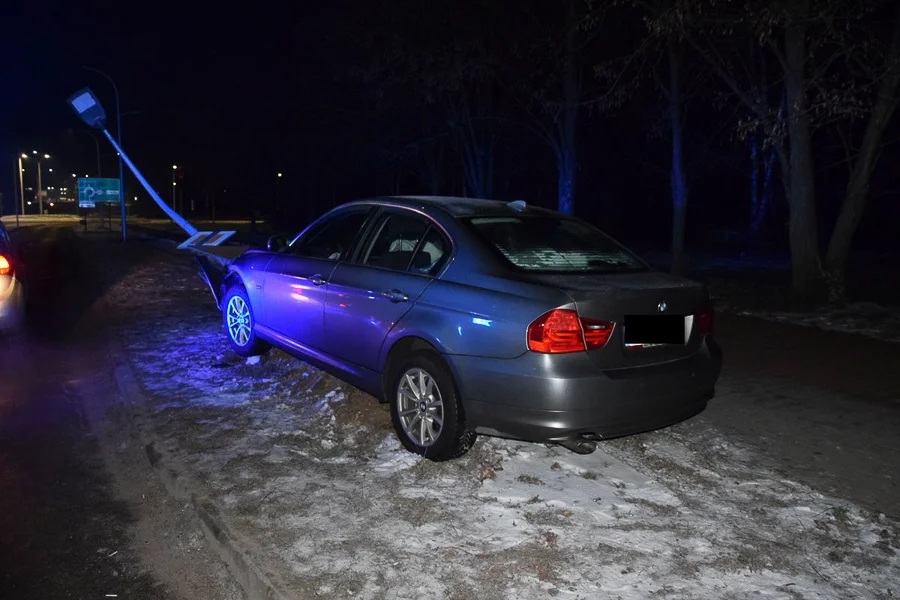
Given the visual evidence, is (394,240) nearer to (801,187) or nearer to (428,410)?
(428,410)

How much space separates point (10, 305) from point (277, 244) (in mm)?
3474

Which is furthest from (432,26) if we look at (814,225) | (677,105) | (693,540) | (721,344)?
(693,540)

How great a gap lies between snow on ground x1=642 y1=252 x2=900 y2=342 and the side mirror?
7341 millimetres

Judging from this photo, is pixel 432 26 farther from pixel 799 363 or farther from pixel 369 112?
pixel 799 363

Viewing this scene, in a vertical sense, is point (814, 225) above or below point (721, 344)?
above

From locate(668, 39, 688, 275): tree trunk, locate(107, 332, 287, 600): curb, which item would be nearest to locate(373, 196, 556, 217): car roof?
locate(107, 332, 287, 600): curb

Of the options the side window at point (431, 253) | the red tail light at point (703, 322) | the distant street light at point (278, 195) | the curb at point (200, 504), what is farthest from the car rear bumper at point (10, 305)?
the distant street light at point (278, 195)

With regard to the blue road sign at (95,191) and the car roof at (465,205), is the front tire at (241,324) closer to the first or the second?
the car roof at (465,205)

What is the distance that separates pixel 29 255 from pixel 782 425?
2225 centimetres

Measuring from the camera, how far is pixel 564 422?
13.8 feet

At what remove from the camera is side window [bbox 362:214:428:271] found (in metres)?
5.31

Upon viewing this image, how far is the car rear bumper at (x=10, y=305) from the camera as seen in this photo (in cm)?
813

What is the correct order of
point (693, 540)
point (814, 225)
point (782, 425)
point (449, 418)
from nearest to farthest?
point (693, 540) < point (449, 418) < point (782, 425) < point (814, 225)

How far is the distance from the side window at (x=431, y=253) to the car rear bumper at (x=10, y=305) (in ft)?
18.0
